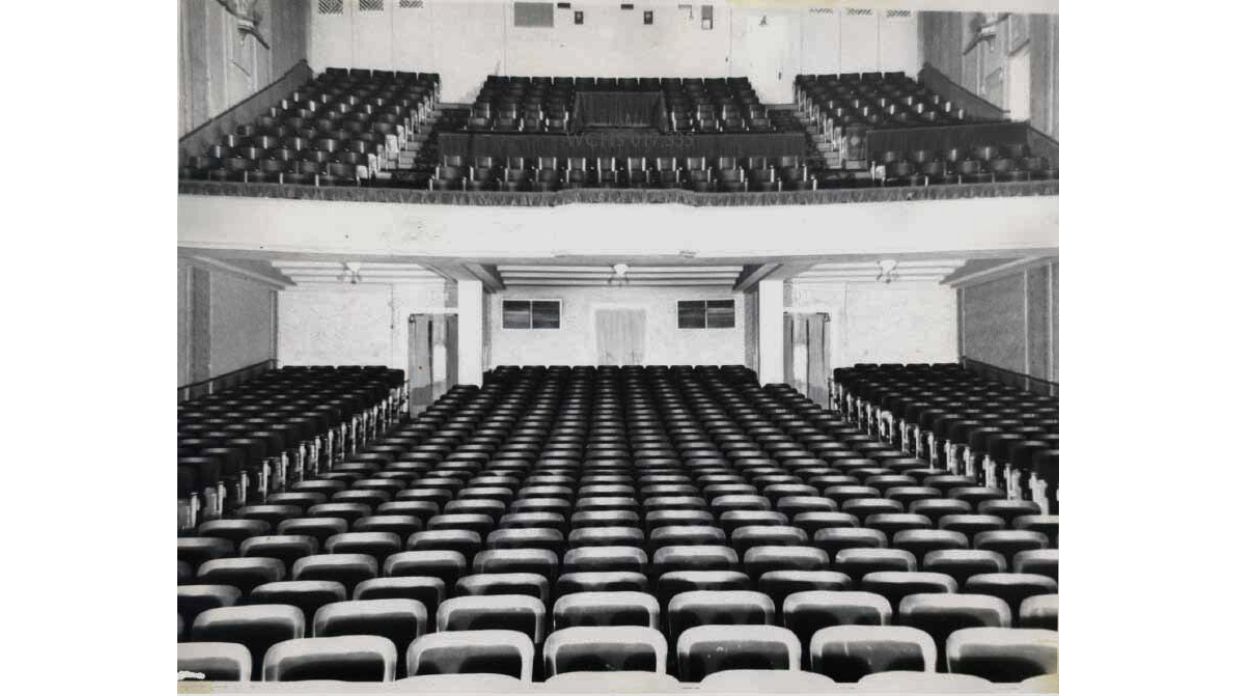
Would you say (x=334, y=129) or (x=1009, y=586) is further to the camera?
(x=334, y=129)

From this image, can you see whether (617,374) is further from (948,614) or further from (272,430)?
(948,614)

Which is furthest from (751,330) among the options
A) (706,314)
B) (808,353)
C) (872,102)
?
(872,102)

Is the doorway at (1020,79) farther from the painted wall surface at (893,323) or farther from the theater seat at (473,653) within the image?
the painted wall surface at (893,323)

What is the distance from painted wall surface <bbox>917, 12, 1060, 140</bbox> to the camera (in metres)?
2.71

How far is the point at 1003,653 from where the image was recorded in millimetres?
2205

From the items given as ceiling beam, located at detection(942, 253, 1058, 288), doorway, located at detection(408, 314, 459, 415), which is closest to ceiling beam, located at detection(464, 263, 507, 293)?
doorway, located at detection(408, 314, 459, 415)

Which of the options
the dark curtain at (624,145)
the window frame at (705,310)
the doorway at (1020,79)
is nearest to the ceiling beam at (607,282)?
the window frame at (705,310)

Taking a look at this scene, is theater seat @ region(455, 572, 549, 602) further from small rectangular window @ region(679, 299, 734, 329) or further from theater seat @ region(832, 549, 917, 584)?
small rectangular window @ region(679, 299, 734, 329)

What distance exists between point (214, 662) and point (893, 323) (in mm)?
6283

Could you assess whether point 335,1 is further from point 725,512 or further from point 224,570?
point 725,512

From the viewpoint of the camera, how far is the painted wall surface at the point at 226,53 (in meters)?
2.78

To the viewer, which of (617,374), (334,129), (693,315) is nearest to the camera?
(334,129)
